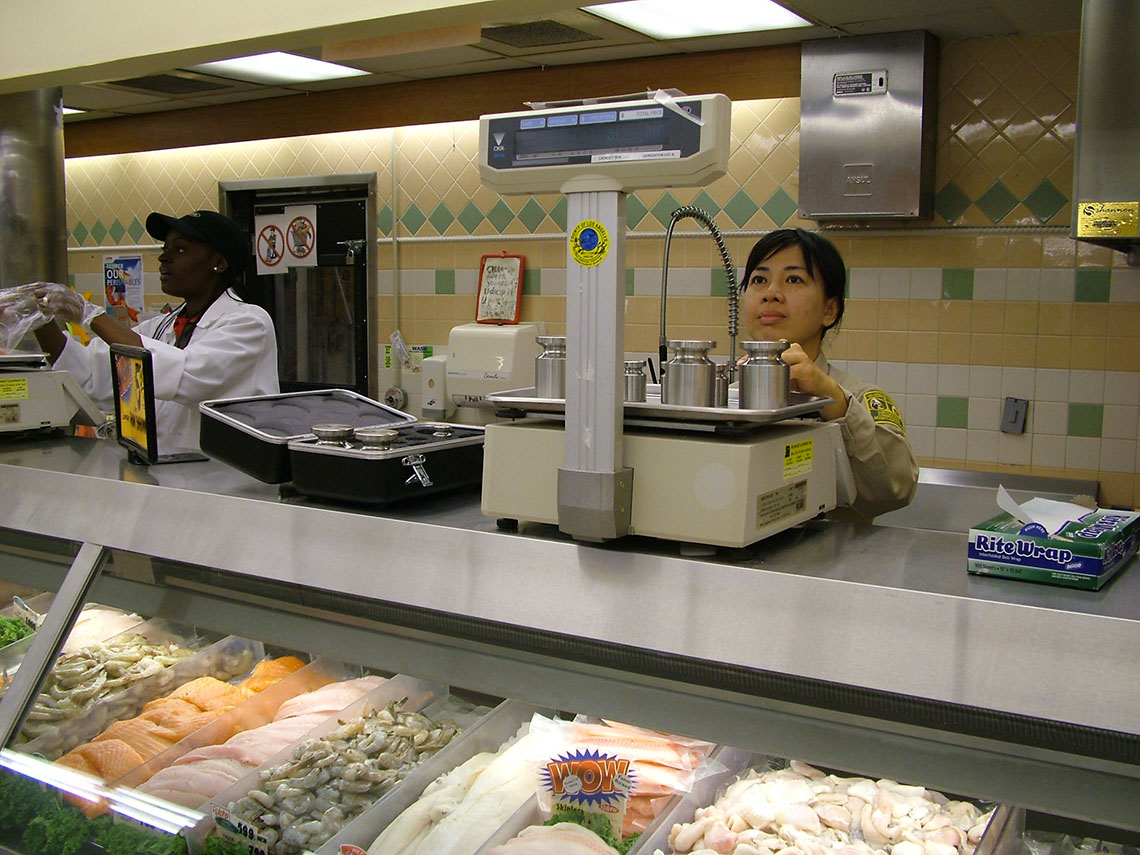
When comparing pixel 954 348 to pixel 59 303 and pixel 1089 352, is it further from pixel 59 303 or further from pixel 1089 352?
pixel 59 303

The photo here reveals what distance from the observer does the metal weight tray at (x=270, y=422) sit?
1.84 metres

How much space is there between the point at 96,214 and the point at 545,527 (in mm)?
6387

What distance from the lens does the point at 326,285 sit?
5.99 m

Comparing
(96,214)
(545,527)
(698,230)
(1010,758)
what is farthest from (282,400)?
(96,214)

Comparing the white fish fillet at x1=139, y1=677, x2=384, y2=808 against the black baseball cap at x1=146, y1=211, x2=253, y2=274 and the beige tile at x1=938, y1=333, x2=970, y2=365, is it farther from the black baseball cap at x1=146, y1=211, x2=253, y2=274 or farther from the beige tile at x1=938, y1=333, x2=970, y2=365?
the beige tile at x1=938, y1=333, x2=970, y2=365

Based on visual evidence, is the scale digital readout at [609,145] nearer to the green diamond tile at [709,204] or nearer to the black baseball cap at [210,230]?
the black baseball cap at [210,230]

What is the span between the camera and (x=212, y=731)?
82.4 inches

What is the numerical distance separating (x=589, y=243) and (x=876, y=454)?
35.4 inches

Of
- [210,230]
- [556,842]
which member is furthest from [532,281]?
[556,842]

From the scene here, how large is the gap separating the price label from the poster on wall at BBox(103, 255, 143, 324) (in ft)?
18.1

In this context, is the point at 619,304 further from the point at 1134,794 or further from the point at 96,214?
the point at 96,214

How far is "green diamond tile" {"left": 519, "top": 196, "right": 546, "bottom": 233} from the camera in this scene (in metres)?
5.13

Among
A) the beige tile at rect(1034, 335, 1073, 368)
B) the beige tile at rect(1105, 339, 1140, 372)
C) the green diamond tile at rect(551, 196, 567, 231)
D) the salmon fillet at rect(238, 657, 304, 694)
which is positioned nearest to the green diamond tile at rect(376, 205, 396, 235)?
the green diamond tile at rect(551, 196, 567, 231)

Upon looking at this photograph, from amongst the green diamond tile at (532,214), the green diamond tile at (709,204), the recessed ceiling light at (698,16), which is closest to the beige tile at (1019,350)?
the green diamond tile at (709,204)
